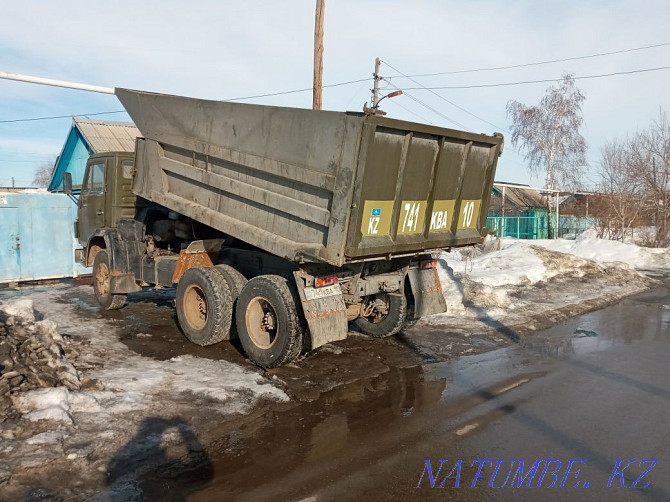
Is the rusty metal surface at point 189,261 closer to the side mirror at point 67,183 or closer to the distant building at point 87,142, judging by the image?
the side mirror at point 67,183

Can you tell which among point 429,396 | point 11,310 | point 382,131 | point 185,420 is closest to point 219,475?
point 185,420

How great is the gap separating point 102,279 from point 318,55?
859 centimetres

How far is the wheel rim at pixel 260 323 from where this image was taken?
6641 mm

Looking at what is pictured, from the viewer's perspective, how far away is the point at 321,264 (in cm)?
645

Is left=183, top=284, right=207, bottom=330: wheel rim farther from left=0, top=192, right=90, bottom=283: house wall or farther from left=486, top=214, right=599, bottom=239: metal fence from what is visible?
left=486, top=214, right=599, bottom=239: metal fence

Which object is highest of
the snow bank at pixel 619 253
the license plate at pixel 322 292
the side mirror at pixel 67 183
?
the side mirror at pixel 67 183

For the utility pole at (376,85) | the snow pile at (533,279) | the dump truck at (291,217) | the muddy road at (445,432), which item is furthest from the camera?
the utility pole at (376,85)

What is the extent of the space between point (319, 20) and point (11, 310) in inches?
451

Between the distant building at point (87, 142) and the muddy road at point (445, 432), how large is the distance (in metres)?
17.3

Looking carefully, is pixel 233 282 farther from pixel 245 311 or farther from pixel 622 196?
pixel 622 196

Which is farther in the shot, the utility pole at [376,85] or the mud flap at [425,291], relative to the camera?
the utility pole at [376,85]

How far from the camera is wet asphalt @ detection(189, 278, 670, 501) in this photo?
3.83 metres

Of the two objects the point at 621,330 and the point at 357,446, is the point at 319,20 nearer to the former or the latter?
the point at 621,330

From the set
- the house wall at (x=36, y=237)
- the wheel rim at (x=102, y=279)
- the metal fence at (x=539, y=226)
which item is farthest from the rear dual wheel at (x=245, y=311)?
the metal fence at (x=539, y=226)
